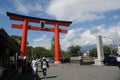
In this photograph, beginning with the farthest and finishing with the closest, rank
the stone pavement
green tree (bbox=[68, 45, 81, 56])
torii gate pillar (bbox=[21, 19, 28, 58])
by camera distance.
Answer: green tree (bbox=[68, 45, 81, 56]) < torii gate pillar (bbox=[21, 19, 28, 58]) < the stone pavement

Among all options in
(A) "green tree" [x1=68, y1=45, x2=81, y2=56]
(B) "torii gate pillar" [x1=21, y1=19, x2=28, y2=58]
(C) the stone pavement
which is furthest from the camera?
(A) "green tree" [x1=68, y1=45, x2=81, y2=56]

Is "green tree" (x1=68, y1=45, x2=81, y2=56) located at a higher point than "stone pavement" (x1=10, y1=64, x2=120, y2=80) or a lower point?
higher

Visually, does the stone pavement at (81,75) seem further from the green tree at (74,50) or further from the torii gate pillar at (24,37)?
the green tree at (74,50)

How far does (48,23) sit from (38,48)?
69.8 m

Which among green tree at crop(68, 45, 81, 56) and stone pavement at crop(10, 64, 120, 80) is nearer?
stone pavement at crop(10, 64, 120, 80)

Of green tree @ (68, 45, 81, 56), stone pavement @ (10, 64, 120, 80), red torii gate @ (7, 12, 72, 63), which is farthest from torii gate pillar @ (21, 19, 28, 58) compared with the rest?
green tree @ (68, 45, 81, 56)

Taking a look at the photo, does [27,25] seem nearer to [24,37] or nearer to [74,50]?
[24,37]

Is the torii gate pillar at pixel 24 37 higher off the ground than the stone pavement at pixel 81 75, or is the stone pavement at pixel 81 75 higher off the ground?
the torii gate pillar at pixel 24 37

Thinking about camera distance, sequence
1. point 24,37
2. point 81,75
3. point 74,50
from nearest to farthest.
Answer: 1. point 81,75
2. point 24,37
3. point 74,50

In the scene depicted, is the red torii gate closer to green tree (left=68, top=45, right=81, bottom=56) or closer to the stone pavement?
the stone pavement

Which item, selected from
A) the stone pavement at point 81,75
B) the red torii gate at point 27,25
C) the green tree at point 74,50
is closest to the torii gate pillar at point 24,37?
the red torii gate at point 27,25

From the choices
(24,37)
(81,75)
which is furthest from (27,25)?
(81,75)

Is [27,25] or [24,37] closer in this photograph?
[24,37]

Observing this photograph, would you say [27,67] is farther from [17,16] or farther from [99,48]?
[99,48]
